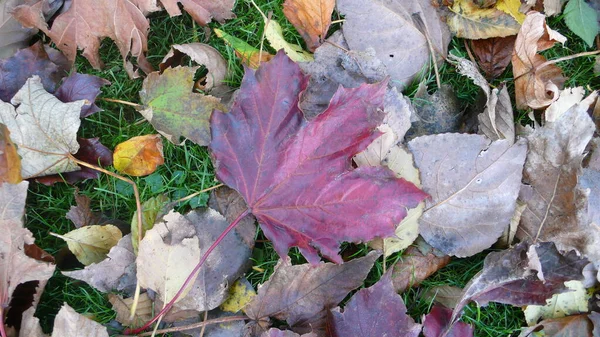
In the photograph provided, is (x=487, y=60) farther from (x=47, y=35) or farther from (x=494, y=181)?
(x=47, y=35)

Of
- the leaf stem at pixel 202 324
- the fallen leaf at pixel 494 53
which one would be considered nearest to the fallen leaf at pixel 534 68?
the fallen leaf at pixel 494 53

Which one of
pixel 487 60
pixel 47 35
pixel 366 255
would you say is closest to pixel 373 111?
pixel 366 255

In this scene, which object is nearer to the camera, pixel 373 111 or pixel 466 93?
pixel 373 111

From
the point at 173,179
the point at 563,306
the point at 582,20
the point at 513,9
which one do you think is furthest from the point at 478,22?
the point at 173,179

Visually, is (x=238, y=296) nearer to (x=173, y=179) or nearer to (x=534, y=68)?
(x=173, y=179)

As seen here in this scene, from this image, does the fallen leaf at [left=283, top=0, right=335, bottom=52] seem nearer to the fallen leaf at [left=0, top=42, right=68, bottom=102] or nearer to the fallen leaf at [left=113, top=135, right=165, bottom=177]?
the fallen leaf at [left=113, top=135, right=165, bottom=177]

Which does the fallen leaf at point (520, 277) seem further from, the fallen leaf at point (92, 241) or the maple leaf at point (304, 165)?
the fallen leaf at point (92, 241)
